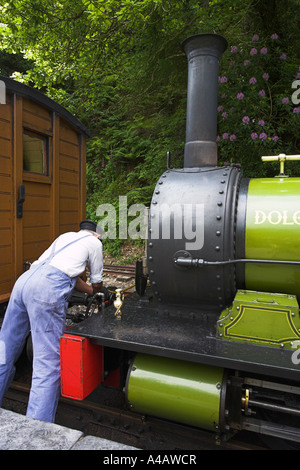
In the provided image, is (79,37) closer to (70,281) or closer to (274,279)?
(70,281)

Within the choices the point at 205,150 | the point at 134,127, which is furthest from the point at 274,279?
the point at 134,127

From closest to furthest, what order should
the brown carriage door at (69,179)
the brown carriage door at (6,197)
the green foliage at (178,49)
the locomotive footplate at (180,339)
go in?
the locomotive footplate at (180,339) → the brown carriage door at (6,197) → the brown carriage door at (69,179) → the green foliage at (178,49)

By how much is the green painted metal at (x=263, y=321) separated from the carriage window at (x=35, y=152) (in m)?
2.63

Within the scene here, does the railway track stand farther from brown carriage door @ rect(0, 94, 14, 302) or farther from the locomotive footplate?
brown carriage door @ rect(0, 94, 14, 302)

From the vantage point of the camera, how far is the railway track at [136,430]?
2514 mm

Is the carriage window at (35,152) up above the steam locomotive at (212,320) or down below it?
above

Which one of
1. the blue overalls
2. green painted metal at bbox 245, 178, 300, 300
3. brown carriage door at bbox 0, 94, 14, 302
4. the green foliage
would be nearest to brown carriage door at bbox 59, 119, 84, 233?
brown carriage door at bbox 0, 94, 14, 302

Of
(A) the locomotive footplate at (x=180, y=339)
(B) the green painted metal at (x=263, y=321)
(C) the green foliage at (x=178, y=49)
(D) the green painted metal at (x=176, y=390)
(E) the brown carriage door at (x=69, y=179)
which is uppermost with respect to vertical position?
(C) the green foliage at (x=178, y=49)

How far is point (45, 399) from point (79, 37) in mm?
7012

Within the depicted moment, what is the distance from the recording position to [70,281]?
3.00m

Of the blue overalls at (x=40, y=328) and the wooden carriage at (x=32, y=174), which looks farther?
the wooden carriage at (x=32, y=174)

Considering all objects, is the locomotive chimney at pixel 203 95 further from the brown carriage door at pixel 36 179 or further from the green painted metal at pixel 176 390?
the brown carriage door at pixel 36 179

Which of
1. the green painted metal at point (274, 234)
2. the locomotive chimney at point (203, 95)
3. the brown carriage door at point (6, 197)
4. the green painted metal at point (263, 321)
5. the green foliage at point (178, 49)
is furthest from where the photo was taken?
the green foliage at point (178, 49)

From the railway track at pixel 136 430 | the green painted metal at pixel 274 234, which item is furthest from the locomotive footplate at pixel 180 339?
the railway track at pixel 136 430
